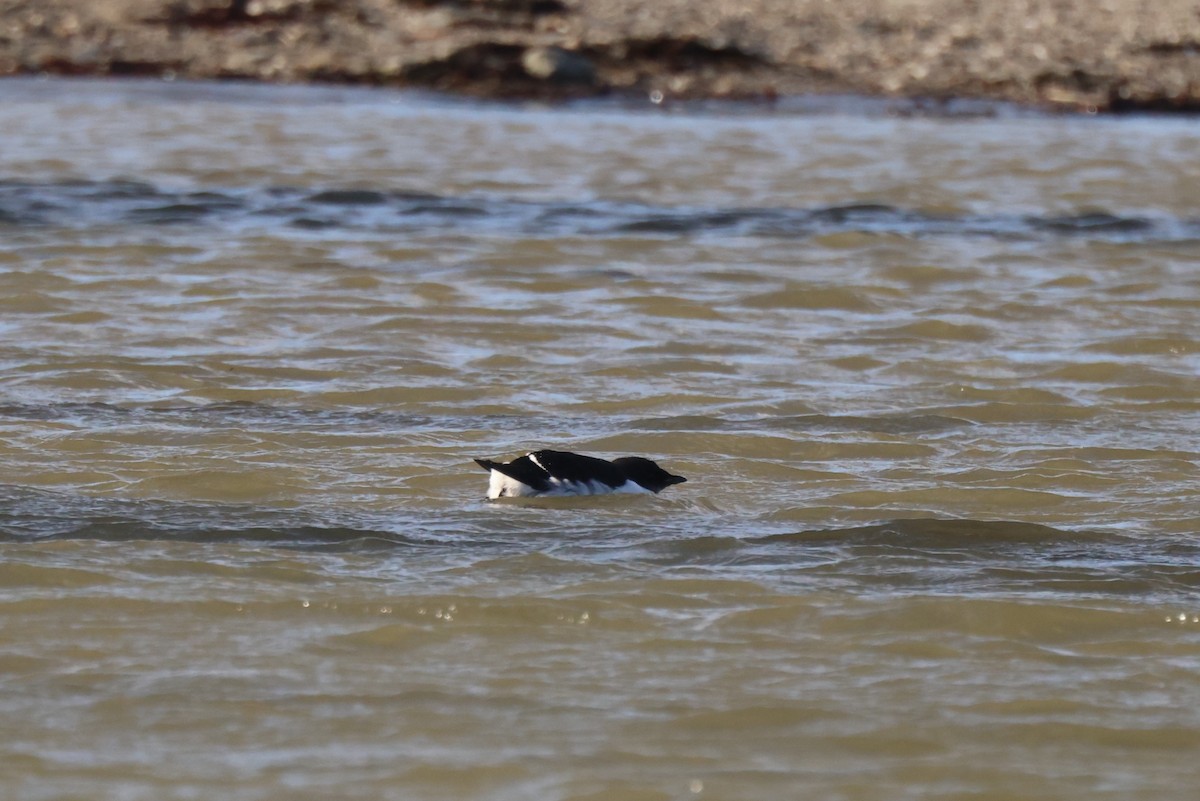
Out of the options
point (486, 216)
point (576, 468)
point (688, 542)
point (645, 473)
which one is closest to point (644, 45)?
point (486, 216)

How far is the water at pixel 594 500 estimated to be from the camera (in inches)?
164

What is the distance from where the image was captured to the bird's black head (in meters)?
6.19

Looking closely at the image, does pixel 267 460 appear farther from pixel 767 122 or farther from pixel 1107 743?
pixel 767 122

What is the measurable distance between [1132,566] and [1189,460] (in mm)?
1535

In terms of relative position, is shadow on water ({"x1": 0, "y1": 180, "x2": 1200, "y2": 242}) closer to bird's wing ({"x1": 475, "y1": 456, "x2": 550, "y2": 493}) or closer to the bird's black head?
the bird's black head

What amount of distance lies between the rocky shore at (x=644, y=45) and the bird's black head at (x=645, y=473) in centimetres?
1577

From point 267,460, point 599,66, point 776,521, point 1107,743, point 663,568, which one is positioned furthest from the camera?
point 599,66

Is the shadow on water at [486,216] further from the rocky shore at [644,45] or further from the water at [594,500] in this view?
the rocky shore at [644,45]

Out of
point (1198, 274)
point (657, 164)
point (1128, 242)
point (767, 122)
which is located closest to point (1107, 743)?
point (1198, 274)

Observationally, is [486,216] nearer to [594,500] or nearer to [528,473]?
[594,500]

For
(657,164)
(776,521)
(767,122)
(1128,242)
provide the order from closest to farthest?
(776,521)
(1128,242)
(657,164)
(767,122)

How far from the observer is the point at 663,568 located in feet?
17.8

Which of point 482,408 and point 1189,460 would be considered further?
point 482,408

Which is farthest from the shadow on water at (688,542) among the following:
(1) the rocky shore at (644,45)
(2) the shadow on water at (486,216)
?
(1) the rocky shore at (644,45)
